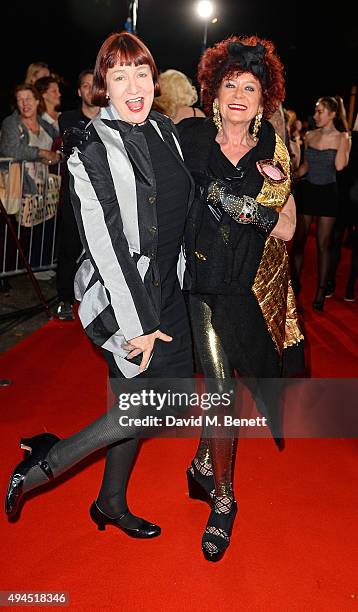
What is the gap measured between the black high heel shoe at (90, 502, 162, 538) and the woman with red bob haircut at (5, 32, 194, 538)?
17 centimetres

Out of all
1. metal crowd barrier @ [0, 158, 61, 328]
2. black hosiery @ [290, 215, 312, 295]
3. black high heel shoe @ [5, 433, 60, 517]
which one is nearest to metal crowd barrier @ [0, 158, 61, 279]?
metal crowd barrier @ [0, 158, 61, 328]

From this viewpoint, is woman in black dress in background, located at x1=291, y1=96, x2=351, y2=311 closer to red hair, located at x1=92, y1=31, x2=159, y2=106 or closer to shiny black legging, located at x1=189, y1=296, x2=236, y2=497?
shiny black legging, located at x1=189, y1=296, x2=236, y2=497

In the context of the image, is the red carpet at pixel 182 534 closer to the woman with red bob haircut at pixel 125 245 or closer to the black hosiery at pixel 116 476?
the black hosiery at pixel 116 476

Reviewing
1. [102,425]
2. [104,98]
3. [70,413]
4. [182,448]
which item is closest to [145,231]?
[104,98]

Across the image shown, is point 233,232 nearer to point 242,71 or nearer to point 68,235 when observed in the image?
point 242,71

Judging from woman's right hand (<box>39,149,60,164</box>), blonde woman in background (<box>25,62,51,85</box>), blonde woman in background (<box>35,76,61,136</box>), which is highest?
Answer: blonde woman in background (<box>25,62,51,85</box>)

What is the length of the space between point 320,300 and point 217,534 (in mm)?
3573

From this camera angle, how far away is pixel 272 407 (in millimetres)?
2721

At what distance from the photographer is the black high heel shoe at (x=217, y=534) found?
231 centimetres

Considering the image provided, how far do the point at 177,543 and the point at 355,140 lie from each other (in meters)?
4.20

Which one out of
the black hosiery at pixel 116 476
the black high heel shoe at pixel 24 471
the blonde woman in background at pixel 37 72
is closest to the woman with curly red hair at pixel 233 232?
the black hosiery at pixel 116 476

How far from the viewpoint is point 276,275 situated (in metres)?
2.46

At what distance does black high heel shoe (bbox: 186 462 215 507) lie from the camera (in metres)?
2.65

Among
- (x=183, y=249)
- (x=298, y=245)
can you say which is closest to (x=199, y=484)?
(x=183, y=249)
